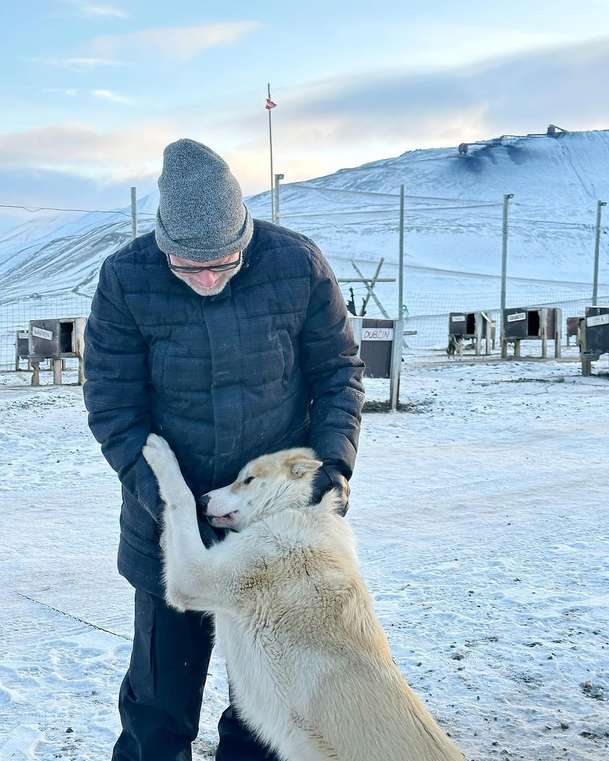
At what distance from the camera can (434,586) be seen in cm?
465

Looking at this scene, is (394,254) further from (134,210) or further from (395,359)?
(395,359)

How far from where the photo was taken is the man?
92.6 inches

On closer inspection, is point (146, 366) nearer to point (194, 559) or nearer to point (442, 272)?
point (194, 559)

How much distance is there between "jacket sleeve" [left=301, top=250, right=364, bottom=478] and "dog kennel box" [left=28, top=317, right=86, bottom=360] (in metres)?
11.7

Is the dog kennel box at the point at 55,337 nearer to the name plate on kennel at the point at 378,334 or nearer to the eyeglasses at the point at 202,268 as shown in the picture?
the name plate on kennel at the point at 378,334

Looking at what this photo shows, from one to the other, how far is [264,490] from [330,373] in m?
0.44

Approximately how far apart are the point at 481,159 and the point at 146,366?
11776cm

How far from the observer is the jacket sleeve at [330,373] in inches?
102

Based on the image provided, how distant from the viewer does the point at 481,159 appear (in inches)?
4464

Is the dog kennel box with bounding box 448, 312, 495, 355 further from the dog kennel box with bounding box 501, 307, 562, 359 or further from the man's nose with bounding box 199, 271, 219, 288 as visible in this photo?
the man's nose with bounding box 199, 271, 219, 288

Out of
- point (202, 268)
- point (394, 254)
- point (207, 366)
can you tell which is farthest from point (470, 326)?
point (394, 254)

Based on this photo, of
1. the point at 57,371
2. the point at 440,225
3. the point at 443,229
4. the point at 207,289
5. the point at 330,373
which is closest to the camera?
the point at 207,289

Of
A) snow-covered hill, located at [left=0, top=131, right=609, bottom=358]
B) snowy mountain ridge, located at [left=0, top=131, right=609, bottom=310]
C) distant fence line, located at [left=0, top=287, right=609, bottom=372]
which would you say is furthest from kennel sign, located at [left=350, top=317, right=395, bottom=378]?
snowy mountain ridge, located at [left=0, top=131, right=609, bottom=310]

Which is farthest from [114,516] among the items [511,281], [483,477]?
[511,281]
